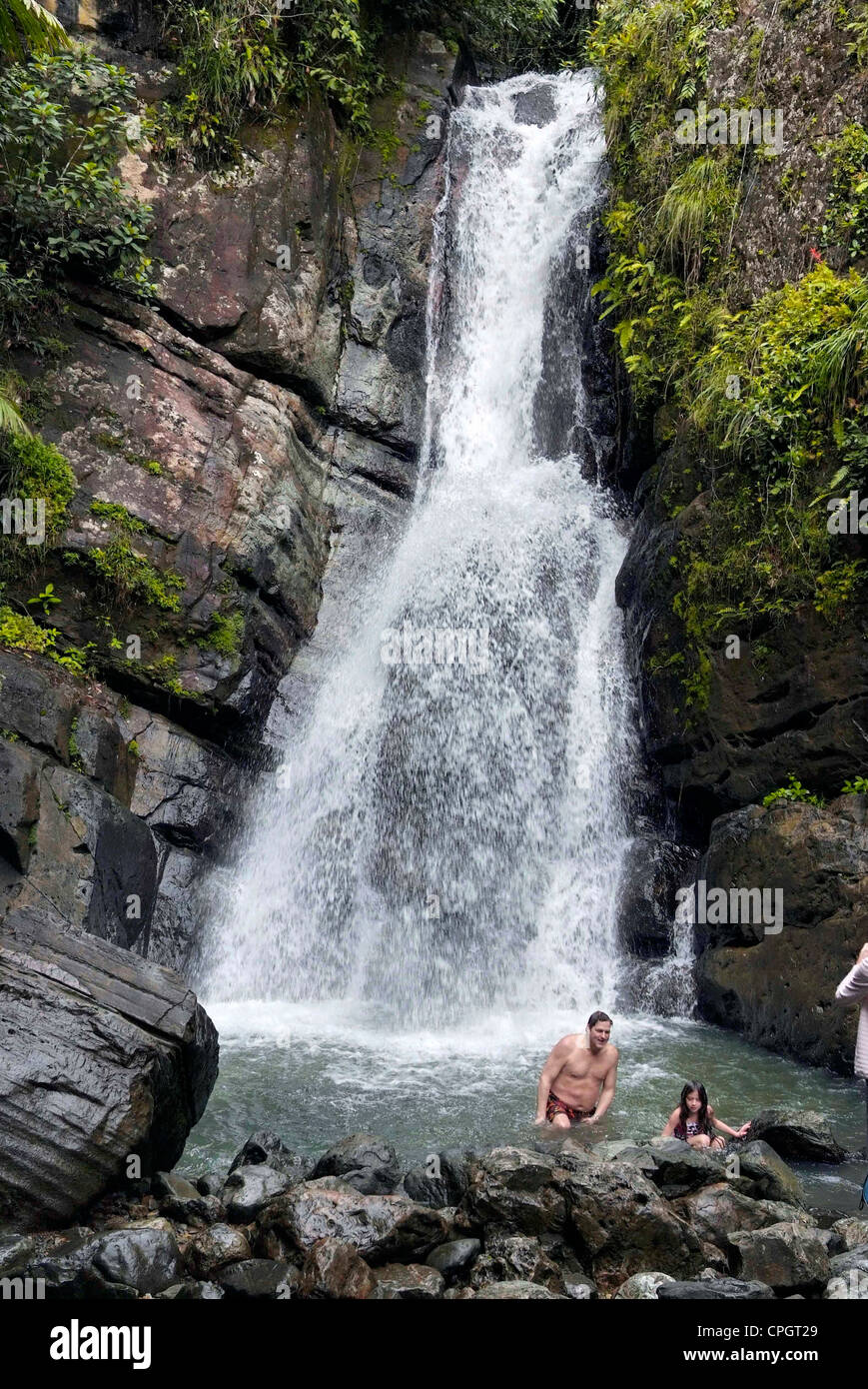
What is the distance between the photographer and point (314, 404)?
1540 cm

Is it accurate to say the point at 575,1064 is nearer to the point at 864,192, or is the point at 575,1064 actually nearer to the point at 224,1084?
the point at 224,1084

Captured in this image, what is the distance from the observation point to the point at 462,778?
12.5 meters

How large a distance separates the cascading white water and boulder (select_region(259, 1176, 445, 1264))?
518 centimetres

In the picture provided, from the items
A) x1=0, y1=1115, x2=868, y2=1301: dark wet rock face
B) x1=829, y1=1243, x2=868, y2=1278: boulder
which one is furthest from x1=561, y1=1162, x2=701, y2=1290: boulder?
x1=829, y1=1243, x2=868, y2=1278: boulder

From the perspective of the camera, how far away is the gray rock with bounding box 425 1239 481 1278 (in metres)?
5.26

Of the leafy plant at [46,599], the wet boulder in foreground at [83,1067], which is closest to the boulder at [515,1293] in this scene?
the wet boulder in foreground at [83,1067]

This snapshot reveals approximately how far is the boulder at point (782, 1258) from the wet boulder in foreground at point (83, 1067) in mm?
3466

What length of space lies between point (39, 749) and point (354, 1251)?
20.3ft

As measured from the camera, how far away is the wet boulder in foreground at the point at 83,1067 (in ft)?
19.2

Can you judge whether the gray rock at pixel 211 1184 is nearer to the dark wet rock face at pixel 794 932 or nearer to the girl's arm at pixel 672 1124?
the girl's arm at pixel 672 1124

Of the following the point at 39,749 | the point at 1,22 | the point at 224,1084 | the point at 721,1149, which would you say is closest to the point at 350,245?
the point at 1,22

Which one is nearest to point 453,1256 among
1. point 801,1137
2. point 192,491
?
point 801,1137

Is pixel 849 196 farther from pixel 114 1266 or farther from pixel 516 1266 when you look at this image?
pixel 114 1266

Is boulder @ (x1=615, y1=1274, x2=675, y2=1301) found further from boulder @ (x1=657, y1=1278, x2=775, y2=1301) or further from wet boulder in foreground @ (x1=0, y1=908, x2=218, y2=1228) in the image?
wet boulder in foreground @ (x1=0, y1=908, x2=218, y2=1228)
